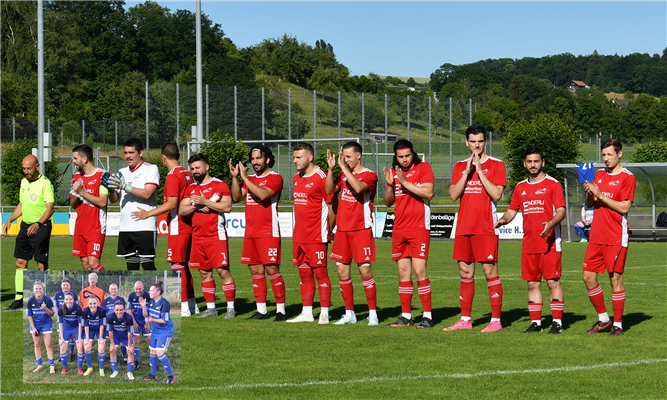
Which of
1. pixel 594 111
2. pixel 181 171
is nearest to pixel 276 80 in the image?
pixel 594 111

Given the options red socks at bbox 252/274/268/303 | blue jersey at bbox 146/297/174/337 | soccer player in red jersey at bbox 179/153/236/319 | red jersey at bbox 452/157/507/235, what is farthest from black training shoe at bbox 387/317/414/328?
blue jersey at bbox 146/297/174/337

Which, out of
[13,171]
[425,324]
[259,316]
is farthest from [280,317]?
[13,171]

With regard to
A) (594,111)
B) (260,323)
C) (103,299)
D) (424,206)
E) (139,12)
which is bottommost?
(260,323)

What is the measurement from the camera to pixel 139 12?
355ft

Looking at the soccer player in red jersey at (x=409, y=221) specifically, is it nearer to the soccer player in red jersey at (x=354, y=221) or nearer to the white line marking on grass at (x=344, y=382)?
the soccer player in red jersey at (x=354, y=221)

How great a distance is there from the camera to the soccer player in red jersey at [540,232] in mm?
9648

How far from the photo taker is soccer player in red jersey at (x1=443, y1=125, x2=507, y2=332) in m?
9.80

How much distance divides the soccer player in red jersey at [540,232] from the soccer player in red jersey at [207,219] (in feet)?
12.9

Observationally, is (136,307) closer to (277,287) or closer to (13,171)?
(277,287)

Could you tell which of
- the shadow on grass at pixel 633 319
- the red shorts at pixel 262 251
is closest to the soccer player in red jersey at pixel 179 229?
the red shorts at pixel 262 251

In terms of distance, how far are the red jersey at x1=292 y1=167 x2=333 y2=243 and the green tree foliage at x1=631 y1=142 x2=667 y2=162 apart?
47542 millimetres

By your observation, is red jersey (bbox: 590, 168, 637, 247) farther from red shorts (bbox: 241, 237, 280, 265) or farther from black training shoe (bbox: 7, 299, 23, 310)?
black training shoe (bbox: 7, 299, 23, 310)

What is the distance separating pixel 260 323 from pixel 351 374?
354cm

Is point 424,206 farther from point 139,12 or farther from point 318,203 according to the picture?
point 139,12
